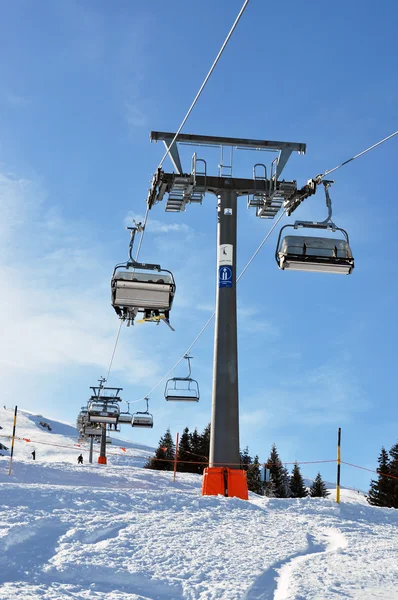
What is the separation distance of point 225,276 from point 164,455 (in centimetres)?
6396

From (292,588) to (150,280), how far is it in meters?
10.1

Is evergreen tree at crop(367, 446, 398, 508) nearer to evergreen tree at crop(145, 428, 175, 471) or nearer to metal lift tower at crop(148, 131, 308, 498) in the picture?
evergreen tree at crop(145, 428, 175, 471)

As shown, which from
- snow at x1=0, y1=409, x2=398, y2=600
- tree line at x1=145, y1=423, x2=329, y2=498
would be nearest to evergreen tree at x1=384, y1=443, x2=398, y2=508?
tree line at x1=145, y1=423, x2=329, y2=498

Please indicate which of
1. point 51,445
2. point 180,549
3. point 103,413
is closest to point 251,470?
point 51,445

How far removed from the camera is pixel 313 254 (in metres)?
13.7

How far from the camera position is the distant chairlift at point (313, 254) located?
1362 cm

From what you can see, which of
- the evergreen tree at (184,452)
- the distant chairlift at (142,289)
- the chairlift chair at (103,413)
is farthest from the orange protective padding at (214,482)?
the evergreen tree at (184,452)

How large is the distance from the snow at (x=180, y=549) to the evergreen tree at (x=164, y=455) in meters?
52.8

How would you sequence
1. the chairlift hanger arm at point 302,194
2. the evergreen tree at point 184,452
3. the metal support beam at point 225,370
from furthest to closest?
the evergreen tree at point 184,452 → the chairlift hanger arm at point 302,194 → the metal support beam at point 225,370

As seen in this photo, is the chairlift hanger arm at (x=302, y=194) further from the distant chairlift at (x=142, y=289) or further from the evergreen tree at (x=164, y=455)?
the evergreen tree at (x=164, y=455)

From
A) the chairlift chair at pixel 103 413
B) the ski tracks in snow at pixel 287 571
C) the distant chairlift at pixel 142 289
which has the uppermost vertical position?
the distant chairlift at pixel 142 289

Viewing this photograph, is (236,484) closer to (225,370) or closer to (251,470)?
(225,370)

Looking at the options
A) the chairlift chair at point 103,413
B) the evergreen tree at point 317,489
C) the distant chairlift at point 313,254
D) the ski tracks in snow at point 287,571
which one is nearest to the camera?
the ski tracks in snow at point 287,571

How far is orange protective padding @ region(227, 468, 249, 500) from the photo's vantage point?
15875 mm
